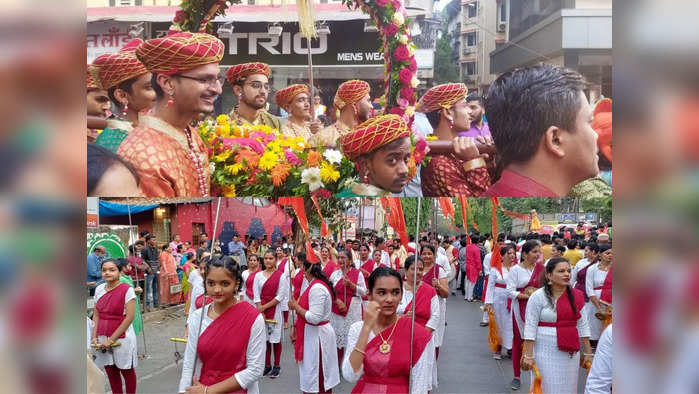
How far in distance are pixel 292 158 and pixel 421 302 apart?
1327mm

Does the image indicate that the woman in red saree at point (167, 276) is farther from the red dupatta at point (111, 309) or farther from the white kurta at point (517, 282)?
the white kurta at point (517, 282)

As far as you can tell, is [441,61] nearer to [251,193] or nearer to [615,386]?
[251,193]

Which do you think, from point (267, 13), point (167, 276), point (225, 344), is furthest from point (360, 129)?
point (167, 276)

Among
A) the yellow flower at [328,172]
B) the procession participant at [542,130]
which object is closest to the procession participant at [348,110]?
the yellow flower at [328,172]

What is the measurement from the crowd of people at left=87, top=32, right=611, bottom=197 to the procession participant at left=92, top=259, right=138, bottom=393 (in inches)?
41.8

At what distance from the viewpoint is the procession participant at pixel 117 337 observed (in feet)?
14.3

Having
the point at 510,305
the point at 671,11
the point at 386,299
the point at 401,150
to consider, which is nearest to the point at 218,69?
the point at 401,150

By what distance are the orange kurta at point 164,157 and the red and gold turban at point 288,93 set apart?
566mm

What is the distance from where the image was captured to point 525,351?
4059 mm

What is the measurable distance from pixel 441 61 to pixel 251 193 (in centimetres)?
145

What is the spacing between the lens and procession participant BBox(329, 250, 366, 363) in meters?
4.37

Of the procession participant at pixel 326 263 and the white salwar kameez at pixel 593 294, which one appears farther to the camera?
the procession participant at pixel 326 263

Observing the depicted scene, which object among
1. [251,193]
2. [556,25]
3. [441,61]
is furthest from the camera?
[251,193]

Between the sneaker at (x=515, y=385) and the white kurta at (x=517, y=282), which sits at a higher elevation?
the white kurta at (x=517, y=282)
